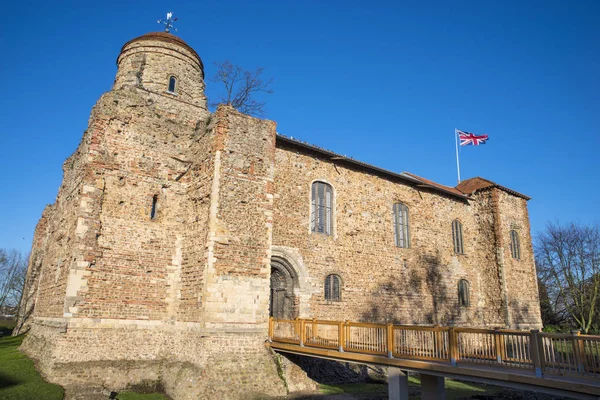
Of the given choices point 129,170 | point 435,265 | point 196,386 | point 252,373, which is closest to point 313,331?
point 252,373

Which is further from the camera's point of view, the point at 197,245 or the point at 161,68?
the point at 161,68

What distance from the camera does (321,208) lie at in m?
17.6

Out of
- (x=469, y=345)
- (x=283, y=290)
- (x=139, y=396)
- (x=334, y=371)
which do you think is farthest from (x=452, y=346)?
(x=139, y=396)

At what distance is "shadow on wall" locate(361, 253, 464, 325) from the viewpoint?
1836cm

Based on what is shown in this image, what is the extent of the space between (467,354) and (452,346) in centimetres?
40

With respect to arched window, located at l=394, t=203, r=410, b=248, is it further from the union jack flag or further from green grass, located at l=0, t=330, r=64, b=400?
green grass, located at l=0, t=330, r=64, b=400

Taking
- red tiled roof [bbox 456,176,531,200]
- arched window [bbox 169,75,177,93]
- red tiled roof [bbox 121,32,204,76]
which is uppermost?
red tiled roof [bbox 121,32,204,76]

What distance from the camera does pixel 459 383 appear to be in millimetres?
17406

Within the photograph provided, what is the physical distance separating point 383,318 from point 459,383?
382 cm

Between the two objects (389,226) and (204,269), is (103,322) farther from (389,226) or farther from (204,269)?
(389,226)

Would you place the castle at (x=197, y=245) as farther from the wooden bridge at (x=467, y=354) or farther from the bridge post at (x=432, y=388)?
the bridge post at (x=432, y=388)

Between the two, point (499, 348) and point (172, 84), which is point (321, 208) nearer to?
point (172, 84)

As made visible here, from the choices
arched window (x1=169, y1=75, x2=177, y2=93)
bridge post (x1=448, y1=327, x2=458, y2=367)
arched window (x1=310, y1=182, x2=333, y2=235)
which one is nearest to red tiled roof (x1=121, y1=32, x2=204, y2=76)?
arched window (x1=169, y1=75, x2=177, y2=93)

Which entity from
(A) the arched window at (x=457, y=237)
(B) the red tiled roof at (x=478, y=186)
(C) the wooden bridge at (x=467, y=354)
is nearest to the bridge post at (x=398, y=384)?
(C) the wooden bridge at (x=467, y=354)
